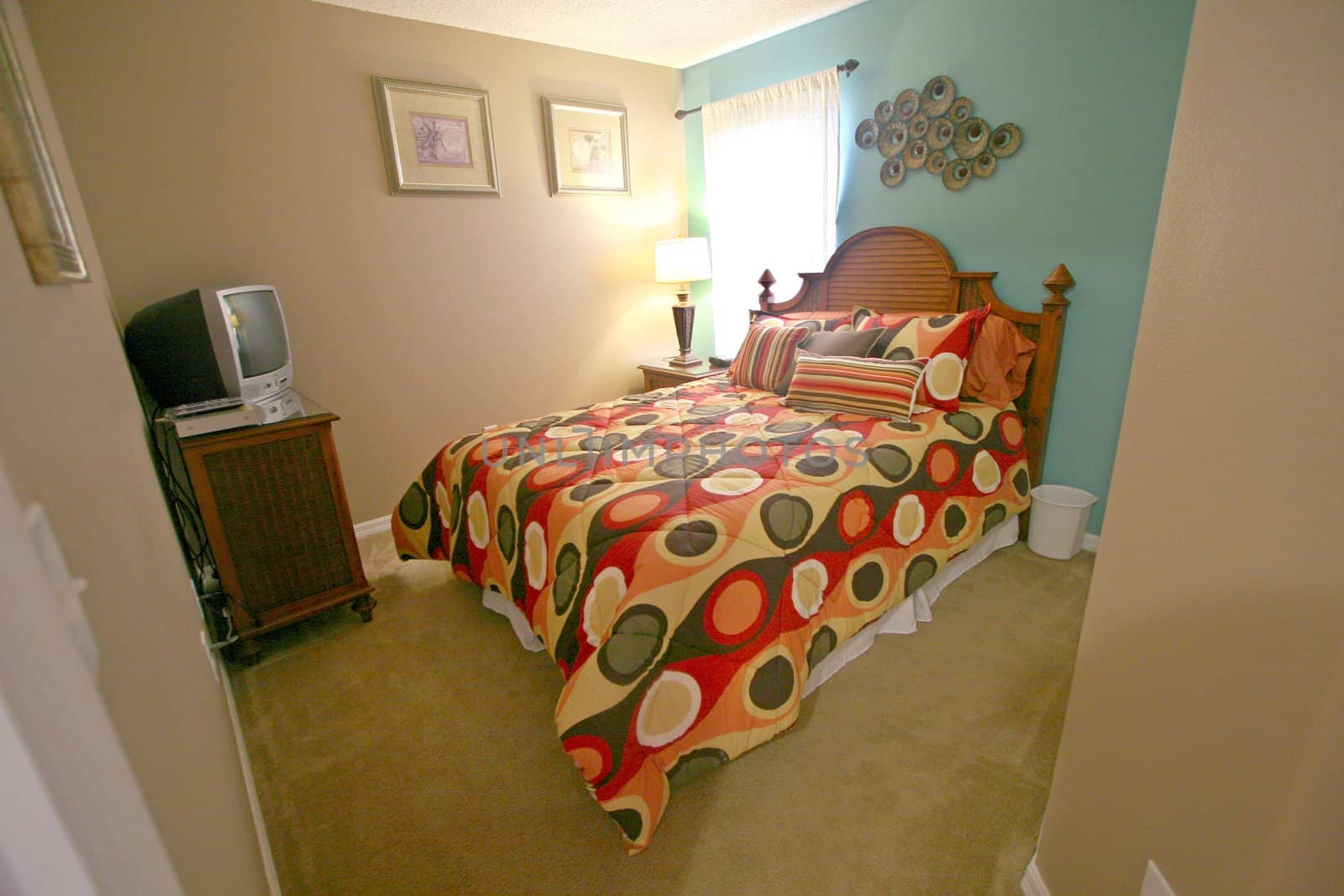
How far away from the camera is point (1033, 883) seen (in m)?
1.17

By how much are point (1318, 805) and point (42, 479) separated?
4.06ft

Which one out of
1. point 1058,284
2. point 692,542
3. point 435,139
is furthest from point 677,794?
point 435,139

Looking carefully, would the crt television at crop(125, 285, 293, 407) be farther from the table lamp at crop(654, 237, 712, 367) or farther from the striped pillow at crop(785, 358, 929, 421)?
the table lamp at crop(654, 237, 712, 367)

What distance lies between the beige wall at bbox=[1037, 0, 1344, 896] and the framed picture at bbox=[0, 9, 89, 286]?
49.3 inches

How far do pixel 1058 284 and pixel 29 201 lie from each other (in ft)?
9.47

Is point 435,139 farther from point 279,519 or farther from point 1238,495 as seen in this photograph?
point 1238,495

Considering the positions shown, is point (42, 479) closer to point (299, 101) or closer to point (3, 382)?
point (3, 382)

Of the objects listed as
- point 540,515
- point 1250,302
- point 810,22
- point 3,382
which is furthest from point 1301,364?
point 810,22

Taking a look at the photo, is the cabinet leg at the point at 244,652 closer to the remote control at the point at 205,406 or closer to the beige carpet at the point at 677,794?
the beige carpet at the point at 677,794

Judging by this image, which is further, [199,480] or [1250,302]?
[199,480]

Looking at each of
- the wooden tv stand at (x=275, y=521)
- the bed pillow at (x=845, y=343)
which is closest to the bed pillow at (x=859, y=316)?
the bed pillow at (x=845, y=343)

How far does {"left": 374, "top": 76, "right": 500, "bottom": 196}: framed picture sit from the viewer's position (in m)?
2.83

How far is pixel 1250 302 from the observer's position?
0.70m

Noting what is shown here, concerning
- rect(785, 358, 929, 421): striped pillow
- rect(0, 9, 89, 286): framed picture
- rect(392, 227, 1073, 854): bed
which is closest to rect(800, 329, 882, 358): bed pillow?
rect(785, 358, 929, 421): striped pillow
